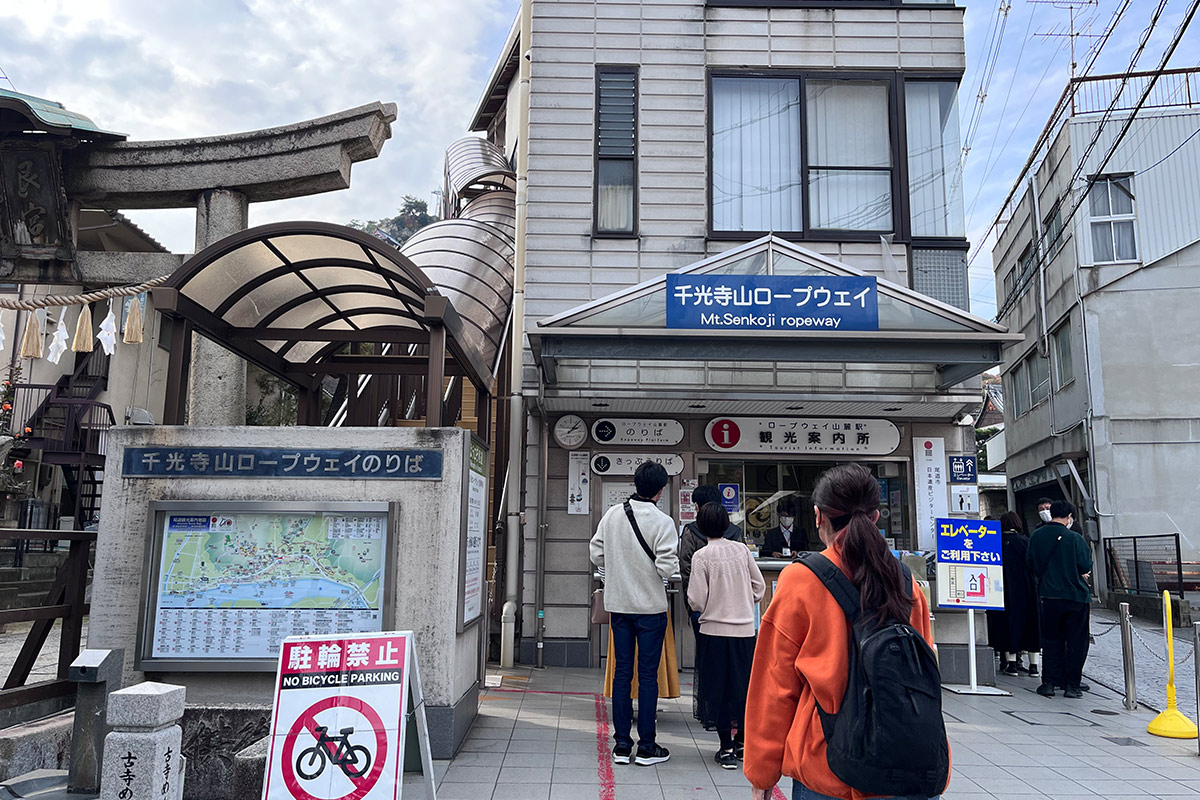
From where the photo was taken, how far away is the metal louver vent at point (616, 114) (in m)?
11.4

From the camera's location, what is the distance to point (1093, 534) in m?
19.0

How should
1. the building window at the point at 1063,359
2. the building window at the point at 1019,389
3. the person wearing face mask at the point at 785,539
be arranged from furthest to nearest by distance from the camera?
the building window at the point at 1019,389
the building window at the point at 1063,359
the person wearing face mask at the point at 785,539

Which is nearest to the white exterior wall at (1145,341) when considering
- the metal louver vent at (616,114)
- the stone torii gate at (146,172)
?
the metal louver vent at (616,114)

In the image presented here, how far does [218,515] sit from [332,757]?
2594 millimetres

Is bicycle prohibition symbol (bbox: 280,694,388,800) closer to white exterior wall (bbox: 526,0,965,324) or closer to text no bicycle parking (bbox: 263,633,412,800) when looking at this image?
text no bicycle parking (bbox: 263,633,412,800)

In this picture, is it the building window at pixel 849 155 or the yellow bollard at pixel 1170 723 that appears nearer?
the yellow bollard at pixel 1170 723

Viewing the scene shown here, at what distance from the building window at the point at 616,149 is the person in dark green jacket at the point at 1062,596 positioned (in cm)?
627

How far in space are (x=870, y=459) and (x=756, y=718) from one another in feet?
27.0

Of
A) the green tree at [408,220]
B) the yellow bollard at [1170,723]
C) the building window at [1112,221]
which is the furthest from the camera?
the green tree at [408,220]

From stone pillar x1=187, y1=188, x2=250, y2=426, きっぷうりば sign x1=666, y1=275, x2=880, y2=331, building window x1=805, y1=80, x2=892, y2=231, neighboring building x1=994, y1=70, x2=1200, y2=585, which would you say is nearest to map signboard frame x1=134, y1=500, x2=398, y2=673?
stone pillar x1=187, y1=188, x2=250, y2=426

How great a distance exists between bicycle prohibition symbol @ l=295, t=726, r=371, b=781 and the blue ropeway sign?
2.30 m

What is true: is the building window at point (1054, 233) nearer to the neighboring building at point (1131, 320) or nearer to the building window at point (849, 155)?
the neighboring building at point (1131, 320)

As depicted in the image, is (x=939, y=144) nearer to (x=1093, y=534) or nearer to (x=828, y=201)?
(x=828, y=201)

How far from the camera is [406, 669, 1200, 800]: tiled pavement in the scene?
5797 millimetres
